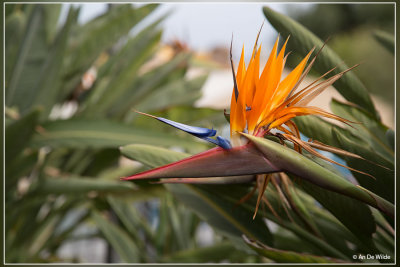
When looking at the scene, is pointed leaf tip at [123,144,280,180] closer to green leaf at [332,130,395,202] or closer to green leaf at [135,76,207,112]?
green leaf at [332,130,395,202]

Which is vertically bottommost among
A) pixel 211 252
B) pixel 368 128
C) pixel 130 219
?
pixel 130 219

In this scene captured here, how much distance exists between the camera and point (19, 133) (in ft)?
2.38

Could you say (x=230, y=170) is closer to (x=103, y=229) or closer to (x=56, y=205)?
(x=103, y=229)

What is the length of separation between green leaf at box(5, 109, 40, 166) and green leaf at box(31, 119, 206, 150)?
5 centimetres

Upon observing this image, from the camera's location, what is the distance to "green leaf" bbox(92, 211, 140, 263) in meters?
0.94

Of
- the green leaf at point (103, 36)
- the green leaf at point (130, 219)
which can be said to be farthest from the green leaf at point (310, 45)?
the green leaf at point (130, 219)

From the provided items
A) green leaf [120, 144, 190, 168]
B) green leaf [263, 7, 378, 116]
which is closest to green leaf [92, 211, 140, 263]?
green leaf [120, 144, 190, 168]

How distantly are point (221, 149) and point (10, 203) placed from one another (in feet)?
2.26

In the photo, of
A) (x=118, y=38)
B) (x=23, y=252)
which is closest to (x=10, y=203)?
(x=23, y=252)

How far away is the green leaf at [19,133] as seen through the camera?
0.71m

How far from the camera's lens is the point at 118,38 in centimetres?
102

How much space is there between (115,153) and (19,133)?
0.26 m

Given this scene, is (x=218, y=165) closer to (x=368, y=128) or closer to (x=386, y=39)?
(x=368, y=128)

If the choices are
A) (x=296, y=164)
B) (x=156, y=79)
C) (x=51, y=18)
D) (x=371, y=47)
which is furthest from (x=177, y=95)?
(x=371, y=47)
